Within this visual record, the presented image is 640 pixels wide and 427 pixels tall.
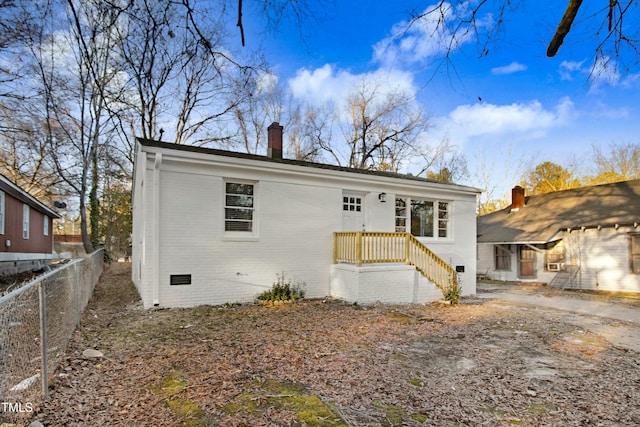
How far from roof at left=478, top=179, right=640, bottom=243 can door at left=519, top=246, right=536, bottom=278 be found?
3.23 feet

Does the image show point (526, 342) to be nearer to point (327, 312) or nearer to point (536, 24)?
point (327, 312)

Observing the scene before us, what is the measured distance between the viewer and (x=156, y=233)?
27.5ft

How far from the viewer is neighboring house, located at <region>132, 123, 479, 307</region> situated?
8602 millimetres

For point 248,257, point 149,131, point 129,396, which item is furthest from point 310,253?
point 149,131

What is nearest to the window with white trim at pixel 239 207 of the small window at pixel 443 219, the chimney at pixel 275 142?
the chimney at pixel 275 142

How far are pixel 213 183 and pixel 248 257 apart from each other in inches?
81.4

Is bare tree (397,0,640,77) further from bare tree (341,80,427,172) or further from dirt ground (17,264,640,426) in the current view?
bare tree (341,80,427,172)

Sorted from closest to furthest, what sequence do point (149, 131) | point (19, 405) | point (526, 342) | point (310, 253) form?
1. point (19, 405)
2. point (526, 342)
3. point (310, 253)
4. point (149, 131)

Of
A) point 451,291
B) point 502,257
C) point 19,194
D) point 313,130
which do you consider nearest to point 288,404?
point 451,291

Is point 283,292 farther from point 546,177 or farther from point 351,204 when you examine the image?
point 546,177

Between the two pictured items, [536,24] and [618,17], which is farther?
[536,24]

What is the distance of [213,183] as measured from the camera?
30.3 feet

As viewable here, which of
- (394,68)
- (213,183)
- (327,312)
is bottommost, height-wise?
(327,312)

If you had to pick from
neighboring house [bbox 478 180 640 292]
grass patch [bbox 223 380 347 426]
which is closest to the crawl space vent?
grass patch [bbox 223 380 347 426]
